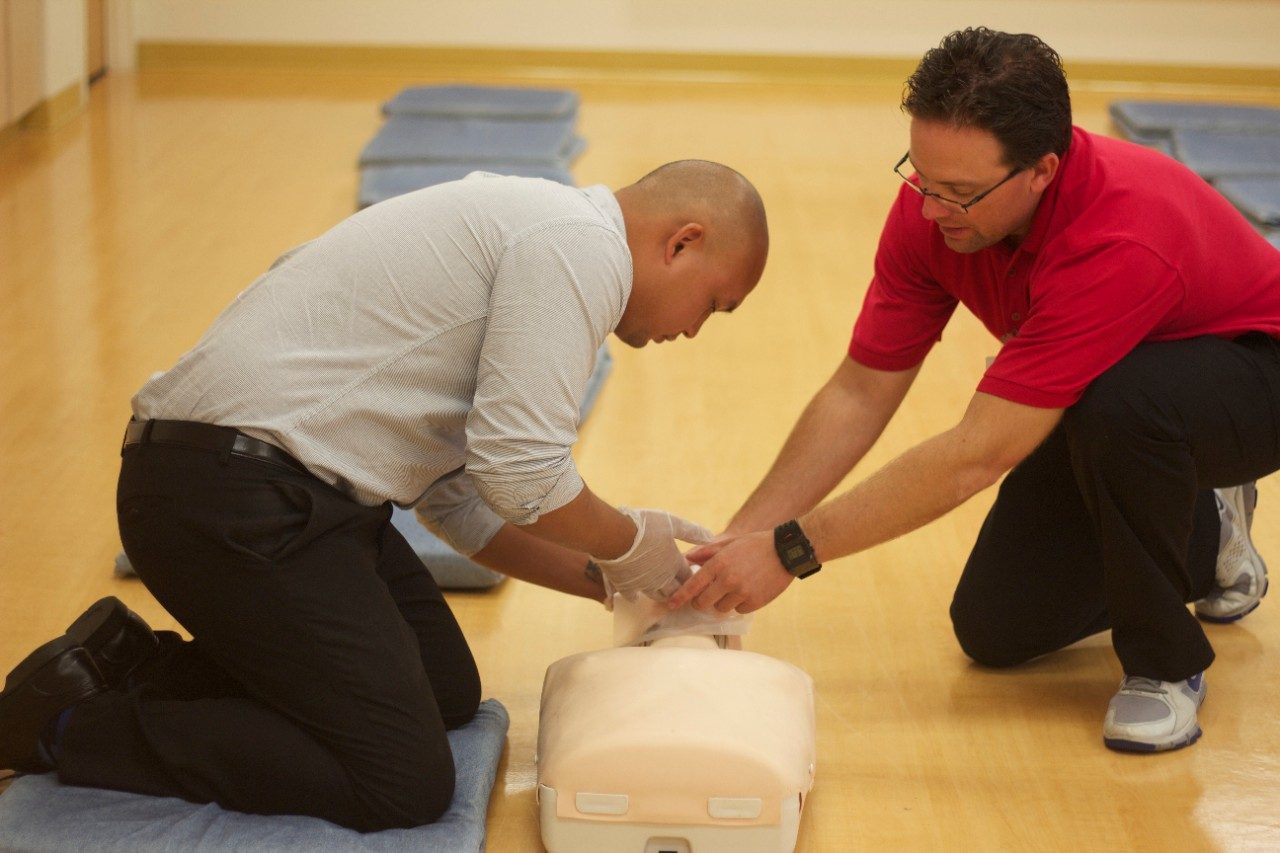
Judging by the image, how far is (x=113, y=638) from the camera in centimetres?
172

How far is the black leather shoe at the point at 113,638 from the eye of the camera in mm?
1700

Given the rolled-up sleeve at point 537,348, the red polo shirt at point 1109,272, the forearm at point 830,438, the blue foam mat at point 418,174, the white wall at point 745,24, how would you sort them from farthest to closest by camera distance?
the white wall at point 745,24 → the blue foam mat at point 418,174 → the forearm at point 830,438 → the red polo shirt at point 1109,272 → the rolled-up sleeve at point 537,348

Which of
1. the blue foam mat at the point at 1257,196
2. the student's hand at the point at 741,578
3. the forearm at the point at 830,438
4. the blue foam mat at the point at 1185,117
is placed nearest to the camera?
the student's hand at the point at 741,578

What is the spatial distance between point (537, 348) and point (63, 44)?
4.43 m

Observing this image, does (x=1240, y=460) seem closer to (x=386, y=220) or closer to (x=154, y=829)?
(x=386, y=220)

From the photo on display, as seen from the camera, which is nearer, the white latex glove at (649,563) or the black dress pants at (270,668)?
the black dress pants at (270,668)

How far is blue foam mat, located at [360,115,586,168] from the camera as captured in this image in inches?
180

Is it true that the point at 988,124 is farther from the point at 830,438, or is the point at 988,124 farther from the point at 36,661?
the point at 36,661

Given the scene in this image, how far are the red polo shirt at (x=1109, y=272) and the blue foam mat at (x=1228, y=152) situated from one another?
2.91 metres

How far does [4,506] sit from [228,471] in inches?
42.6

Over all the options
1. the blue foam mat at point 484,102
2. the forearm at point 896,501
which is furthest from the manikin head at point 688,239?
the blue foam mat at point 484,102

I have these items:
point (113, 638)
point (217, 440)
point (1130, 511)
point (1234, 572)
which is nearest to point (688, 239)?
point (217, 440)

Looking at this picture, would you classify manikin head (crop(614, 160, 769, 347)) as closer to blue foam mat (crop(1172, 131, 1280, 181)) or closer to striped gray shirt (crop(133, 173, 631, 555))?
striped gray shirt (crop(133, 173, 631, 555))

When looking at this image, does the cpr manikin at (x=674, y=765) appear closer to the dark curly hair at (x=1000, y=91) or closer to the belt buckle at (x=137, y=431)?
the belt buckle at (x=137, y=431)
